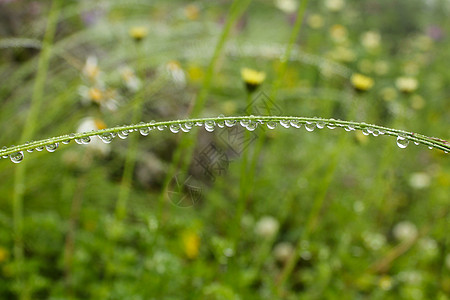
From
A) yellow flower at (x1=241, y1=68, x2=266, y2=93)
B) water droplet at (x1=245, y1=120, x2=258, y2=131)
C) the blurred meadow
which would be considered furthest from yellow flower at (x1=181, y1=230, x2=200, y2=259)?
water droplet at (x1=245, y1=120, x2=258, y2=131)

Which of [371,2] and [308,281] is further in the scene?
[371,2]

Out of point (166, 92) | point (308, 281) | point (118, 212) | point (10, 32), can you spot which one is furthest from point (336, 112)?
point (118, 212)

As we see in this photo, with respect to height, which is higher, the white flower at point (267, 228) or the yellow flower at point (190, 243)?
the white flower at point (267, 228)

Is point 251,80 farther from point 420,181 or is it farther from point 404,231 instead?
point 420,181

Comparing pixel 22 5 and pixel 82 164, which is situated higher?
pixel 22 5

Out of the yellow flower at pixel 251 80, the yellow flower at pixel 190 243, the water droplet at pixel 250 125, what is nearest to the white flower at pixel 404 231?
the yellow flower at pixel 190 243

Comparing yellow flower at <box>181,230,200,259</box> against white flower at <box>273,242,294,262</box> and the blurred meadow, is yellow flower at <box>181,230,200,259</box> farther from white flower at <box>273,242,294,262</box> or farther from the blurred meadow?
white flower at <box>273,242,294,262</box>

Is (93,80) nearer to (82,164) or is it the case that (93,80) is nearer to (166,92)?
(82,164)

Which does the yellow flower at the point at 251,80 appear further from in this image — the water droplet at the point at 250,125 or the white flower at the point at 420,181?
the white flower at the point at 420,181
